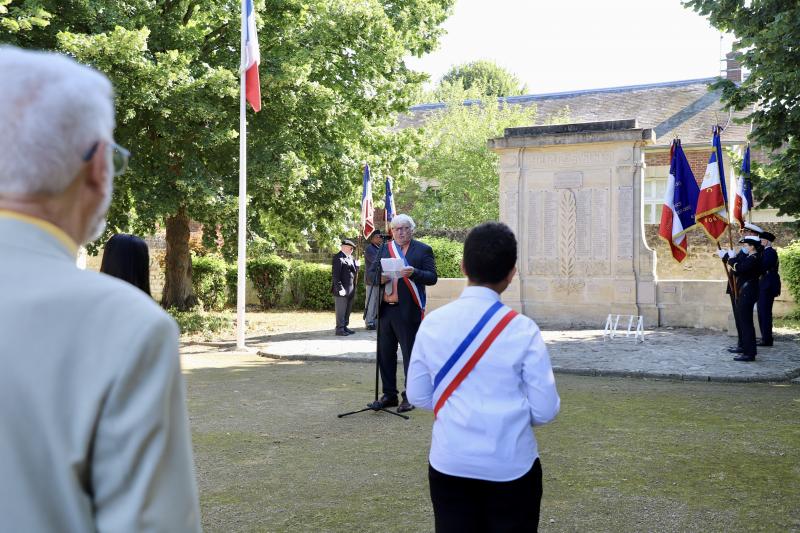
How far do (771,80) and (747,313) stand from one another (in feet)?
11.3

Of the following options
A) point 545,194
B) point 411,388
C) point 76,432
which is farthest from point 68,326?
point 545,194

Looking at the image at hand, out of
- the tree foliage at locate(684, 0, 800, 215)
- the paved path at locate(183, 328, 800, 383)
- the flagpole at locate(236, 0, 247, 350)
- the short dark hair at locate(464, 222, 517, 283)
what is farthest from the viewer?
the flagpole at locate(236, 0, 247, 350)

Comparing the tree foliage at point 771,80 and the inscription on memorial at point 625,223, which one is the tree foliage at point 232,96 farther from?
the tree foliage at point 771,80

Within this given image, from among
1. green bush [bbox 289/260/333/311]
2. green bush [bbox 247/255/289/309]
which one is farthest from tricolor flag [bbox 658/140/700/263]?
green bush [bbox 247/255/289/309]

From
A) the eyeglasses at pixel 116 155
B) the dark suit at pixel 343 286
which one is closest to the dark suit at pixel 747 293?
the dark suit at pixel 343 286

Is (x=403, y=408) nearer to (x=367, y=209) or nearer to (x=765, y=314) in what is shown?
(x=765, y=314)

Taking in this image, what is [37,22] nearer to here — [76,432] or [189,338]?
[189,338]

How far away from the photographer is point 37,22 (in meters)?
14.5

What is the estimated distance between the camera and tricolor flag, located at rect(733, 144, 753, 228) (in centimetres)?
1318

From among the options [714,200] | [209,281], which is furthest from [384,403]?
[209,281]

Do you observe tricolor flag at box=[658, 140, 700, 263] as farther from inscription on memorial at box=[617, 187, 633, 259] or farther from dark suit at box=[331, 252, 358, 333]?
dark suit at box=[331, 252, 358, 333]

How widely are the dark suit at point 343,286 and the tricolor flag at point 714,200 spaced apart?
24.6 feet

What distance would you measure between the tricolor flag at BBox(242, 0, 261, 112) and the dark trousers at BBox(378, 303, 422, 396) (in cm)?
713

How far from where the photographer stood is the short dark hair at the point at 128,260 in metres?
4.61
